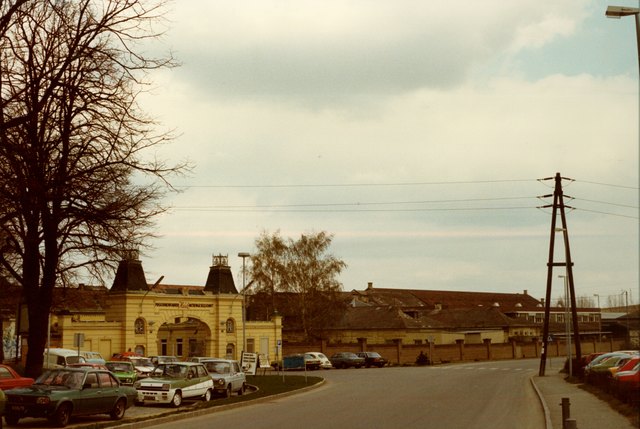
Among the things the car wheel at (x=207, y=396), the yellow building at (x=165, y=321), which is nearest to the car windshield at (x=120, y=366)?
the car wheel at (x=207, y=396)

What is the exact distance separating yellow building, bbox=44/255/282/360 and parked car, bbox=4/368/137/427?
27.7m

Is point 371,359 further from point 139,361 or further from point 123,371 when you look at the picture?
point 123,371

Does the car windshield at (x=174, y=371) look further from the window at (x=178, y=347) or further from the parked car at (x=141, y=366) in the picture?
the window at (x=178, y=347)

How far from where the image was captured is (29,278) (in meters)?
24.5

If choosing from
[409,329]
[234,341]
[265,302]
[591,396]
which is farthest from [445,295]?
[591,396]

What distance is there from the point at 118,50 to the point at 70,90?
154cm

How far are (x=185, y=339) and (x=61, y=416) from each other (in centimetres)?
4978

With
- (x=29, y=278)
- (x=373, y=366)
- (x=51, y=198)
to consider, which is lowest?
(x=373, y=366)

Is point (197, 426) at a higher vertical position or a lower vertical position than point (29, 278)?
lower

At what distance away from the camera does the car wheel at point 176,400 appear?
2758 centimetres

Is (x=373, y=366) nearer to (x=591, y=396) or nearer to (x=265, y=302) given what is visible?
(x=265, y=302)

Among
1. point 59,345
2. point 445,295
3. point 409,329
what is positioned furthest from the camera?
point 445,295

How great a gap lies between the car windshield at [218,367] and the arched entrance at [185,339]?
3106 cm

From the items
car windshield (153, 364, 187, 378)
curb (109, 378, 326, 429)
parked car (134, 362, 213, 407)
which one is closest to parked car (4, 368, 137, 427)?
curb (109, 378, 326, 429)
